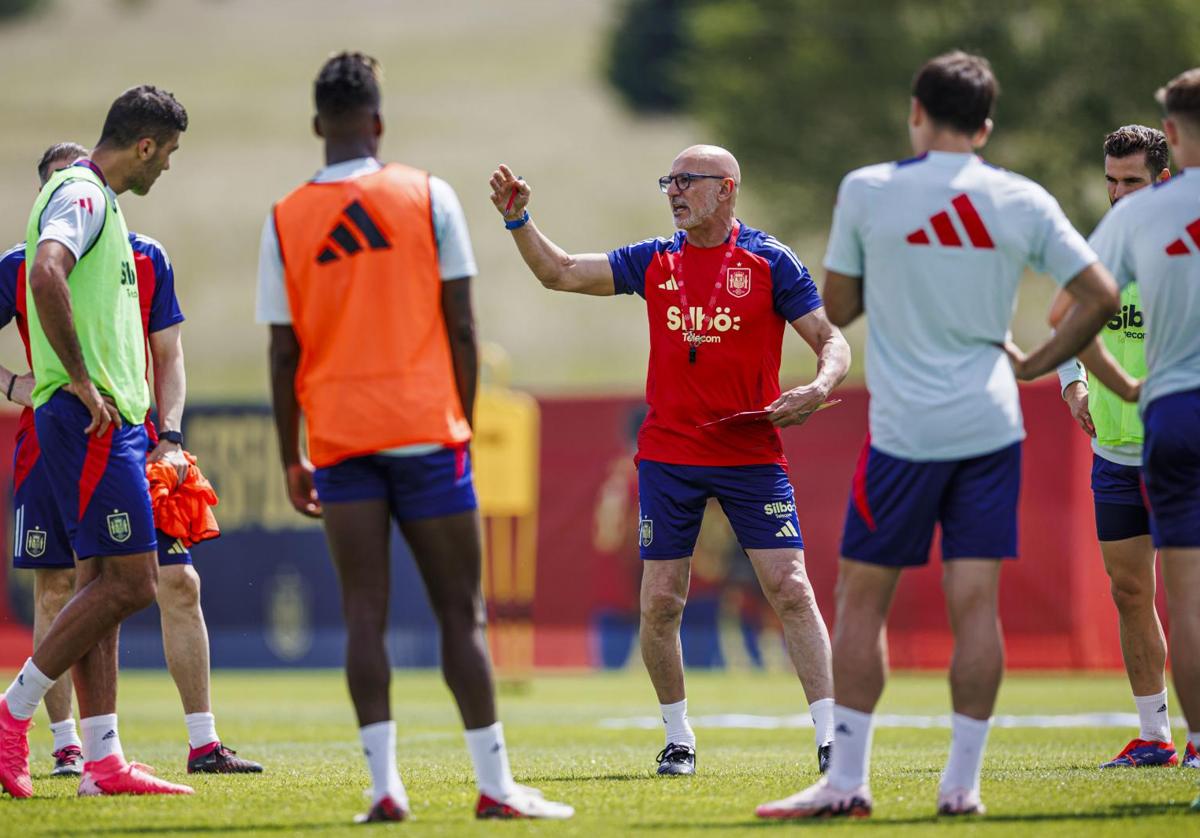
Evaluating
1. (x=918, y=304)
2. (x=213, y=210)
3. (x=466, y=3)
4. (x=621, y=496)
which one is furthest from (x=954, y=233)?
(x=466, y=3)

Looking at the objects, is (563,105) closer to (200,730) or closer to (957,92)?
(200,730)

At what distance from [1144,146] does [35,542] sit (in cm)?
556

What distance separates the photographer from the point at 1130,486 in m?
8.23

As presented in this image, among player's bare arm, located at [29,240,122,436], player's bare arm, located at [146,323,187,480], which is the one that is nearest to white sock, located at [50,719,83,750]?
player's bare arm, located at [146,323,187,480]

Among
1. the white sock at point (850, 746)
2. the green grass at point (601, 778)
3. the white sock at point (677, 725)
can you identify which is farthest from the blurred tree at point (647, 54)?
the white sock at point (850, 746)

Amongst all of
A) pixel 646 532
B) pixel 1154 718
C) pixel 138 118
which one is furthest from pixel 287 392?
pixel 1154 718

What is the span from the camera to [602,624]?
1889 cm

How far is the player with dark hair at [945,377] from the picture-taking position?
589 cm

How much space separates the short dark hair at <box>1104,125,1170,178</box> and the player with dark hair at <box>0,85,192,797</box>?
4.41 meters

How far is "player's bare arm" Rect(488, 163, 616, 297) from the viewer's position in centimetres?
762

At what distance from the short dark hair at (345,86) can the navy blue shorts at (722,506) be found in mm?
2798

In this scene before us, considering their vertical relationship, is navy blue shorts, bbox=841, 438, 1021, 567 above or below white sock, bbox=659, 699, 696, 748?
above

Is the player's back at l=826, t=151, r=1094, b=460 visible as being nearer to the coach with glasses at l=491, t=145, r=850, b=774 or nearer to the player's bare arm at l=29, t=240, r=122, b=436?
the coach with glasses at l=491, t=145, r=850, b=774

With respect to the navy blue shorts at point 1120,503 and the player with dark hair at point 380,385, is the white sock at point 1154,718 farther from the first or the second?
the player with dark hair at point 380,385
